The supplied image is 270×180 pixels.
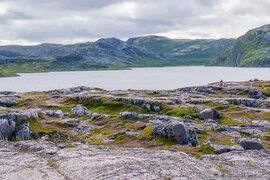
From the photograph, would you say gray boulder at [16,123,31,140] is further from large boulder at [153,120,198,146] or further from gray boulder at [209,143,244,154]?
gray boulder at [209,143,244,154]

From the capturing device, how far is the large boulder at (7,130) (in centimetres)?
10238

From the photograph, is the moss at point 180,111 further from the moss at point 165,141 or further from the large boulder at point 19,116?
the large boulder at point 19,116

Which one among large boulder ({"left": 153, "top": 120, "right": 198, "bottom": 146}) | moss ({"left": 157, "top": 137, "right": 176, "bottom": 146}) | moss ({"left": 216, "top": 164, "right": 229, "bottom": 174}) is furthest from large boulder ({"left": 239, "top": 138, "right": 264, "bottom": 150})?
moss ({"left": 216, "top": 164, "right": 229, "bottom": 174})

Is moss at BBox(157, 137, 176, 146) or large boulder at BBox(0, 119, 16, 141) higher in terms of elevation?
large boulder at BBox(0, 119, 16, 141)

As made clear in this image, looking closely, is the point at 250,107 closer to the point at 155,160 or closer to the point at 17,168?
the point at 155,160

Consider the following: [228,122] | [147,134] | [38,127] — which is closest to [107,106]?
[38,127]

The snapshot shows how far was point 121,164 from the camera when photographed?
70.0 metres

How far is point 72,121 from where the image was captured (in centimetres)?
12788

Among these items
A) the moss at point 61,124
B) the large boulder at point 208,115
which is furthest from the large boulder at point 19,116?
the large boulder at point 208,115

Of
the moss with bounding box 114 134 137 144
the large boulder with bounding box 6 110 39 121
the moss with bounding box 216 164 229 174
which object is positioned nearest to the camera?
the moss with bounding box 216 164 229 174

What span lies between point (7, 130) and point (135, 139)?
92.0 feet

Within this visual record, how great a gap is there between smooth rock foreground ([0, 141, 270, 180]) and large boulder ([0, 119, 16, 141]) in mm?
13709

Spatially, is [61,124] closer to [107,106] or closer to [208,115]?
[107,106]

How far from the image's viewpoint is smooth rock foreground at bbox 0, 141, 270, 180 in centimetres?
6569
